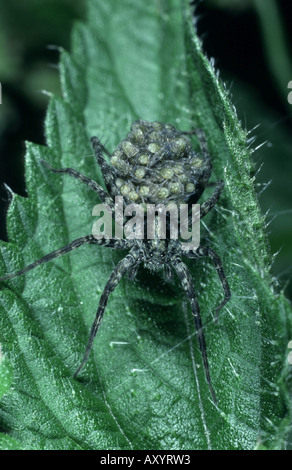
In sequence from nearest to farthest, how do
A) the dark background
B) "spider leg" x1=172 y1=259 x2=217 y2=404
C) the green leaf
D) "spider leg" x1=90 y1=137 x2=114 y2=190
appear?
the green leaf < "spider leg" x1=172 y1=259 x2=217 y2=404 < "spider leg" x1=90 y1=137 x2=114 y2=190 < the dark background

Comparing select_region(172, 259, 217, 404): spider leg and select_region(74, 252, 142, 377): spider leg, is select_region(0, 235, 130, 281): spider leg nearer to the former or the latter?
select_region(74, 252, 142, 377): spider leg

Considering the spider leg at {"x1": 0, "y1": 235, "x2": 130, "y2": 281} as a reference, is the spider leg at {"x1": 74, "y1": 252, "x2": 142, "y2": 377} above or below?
below

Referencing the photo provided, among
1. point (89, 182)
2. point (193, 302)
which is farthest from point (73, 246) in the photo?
point (193, 302)

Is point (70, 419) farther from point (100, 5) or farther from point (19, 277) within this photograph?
point (100, 5)

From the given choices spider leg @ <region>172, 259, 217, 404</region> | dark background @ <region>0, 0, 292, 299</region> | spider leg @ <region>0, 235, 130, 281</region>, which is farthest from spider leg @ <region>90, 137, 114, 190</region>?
dark background @ <region>0, 0, 292, 299</region>

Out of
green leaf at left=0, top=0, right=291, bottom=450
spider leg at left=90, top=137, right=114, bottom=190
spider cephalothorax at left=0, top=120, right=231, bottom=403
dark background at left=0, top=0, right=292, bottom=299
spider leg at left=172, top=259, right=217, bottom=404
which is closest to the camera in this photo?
green leaf at left=0, top=0, right=291, bottom=450

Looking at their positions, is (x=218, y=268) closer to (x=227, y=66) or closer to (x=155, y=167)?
(x=155, y=167)

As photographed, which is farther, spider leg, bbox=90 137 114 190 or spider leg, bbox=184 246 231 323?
spider leg, bbox=90 137 114 190
